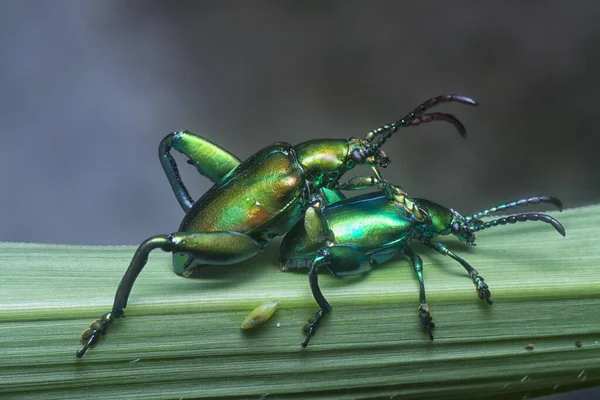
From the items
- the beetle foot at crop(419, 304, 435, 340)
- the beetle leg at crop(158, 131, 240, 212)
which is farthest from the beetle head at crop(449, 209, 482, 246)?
the beetle leg at crop(158, 131, 240, 212)

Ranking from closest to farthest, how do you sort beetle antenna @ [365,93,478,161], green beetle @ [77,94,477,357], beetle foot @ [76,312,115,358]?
beetle foot @ [76,312,115,358]
green beetle @ [77,94,477,357]
beetle antenna @ [365,93,478,161]

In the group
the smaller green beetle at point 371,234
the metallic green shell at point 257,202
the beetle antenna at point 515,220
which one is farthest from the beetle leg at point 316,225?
the beetle antenna at point 515,220

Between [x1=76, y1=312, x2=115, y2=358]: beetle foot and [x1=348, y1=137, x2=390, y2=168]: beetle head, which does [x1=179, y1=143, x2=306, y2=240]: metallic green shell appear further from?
[x1=76, y1=312, x2=115, y2=358]: beetle foot

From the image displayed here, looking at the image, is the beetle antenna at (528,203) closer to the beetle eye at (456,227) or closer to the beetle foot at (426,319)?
the beetle eye at (456,227)

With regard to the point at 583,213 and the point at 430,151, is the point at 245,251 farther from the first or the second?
the point at 430,151

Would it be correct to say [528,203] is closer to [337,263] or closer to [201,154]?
[337,263]

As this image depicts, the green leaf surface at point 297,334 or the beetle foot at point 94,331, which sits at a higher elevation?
the beetle foot at point 94,331

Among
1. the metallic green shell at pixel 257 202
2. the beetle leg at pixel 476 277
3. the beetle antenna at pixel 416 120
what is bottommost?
the beetle leg at pixel 476 277
